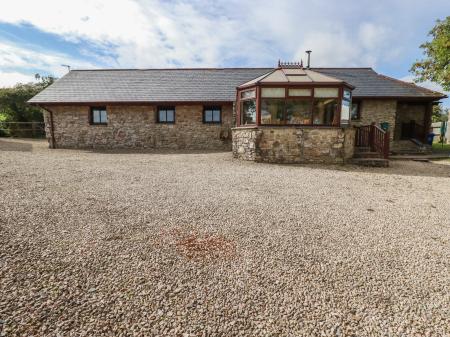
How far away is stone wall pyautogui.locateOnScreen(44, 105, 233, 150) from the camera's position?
14445 mm

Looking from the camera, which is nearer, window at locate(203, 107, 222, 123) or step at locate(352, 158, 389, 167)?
step at locate(352, 158, 389, 167)

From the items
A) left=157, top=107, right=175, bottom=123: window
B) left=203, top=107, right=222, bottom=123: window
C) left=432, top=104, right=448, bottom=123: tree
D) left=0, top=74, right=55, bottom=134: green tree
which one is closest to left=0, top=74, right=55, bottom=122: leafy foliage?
left=0, top=74, right=55, bottom=134: green tree

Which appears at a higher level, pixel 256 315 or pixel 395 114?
pixel 395 114

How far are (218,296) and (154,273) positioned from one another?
689mm

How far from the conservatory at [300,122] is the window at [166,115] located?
255 inches

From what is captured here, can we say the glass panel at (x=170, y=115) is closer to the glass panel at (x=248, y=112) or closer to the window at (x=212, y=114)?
the window at (x=212, y=114)

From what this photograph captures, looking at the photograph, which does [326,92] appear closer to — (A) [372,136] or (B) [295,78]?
(B) [295,78]

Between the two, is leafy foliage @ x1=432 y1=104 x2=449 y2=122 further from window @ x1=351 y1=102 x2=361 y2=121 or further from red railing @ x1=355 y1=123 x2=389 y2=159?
red railing @ x1=355 y1=123 x2=389 y2=159

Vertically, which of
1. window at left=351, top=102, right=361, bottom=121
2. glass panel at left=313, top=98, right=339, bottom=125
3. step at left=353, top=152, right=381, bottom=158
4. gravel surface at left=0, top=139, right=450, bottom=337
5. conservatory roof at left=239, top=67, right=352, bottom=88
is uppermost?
conservatory roof at left=239, top=67, right=352, bottom=88

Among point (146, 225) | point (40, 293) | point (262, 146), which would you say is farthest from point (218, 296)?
point (262, 146)

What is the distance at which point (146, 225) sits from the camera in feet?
11.3

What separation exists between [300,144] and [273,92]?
7.53ft

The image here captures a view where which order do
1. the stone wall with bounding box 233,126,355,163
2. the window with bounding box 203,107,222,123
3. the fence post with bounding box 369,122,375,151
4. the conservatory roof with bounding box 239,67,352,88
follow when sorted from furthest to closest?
the window with bounding box 203,107,222,123 < the fence post with bounding box 369,122,375,151 < the conservatory roof with bounding box 239,67,352,88 < the stone wall with bounding box 233,126,355,163

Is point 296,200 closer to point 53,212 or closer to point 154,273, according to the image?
point 154,273
